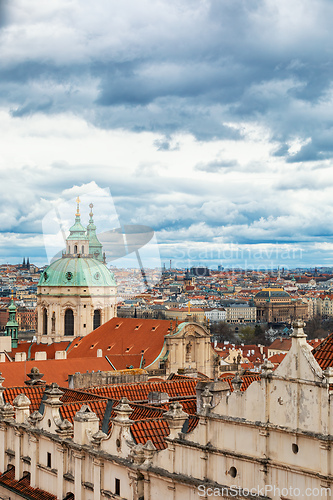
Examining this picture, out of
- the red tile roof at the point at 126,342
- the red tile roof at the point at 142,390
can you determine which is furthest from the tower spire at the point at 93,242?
the red tile roof at the point at 142,390

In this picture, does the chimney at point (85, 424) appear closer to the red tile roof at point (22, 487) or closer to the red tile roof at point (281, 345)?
the red tile roof at point (22, 487)

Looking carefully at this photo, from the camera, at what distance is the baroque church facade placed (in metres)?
96.7

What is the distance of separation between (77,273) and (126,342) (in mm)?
24745

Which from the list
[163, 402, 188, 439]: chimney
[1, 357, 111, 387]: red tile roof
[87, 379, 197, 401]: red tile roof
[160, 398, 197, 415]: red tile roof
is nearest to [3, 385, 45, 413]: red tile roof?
[87, 379, 197, 401]: red tile roof

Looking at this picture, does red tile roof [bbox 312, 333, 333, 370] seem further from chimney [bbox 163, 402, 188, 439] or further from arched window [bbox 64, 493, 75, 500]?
arched window [bbox 64, 493, 75, 500]

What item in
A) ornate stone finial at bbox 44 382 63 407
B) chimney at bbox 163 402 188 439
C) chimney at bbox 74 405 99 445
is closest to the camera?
chimney at bbox 163 402 188 439

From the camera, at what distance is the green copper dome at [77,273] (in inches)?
3844

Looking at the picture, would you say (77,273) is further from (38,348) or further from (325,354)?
(325,354)

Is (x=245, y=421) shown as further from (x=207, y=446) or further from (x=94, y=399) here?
(x=94, y=399)

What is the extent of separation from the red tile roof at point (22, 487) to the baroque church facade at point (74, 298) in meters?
64.8

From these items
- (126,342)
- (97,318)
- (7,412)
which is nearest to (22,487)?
(7,412)

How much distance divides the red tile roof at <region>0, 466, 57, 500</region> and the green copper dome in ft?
217

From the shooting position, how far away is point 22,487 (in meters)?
29.9

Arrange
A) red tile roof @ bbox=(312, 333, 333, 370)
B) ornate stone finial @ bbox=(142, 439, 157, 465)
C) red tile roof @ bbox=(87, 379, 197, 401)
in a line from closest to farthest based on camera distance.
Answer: red tile roof @ bbox=(312, 333, 333, 370), ornate stone finial @ bbox=(142, 439, 157, 465), red tile roof @ bbox=(87, 379, 197, 401)
